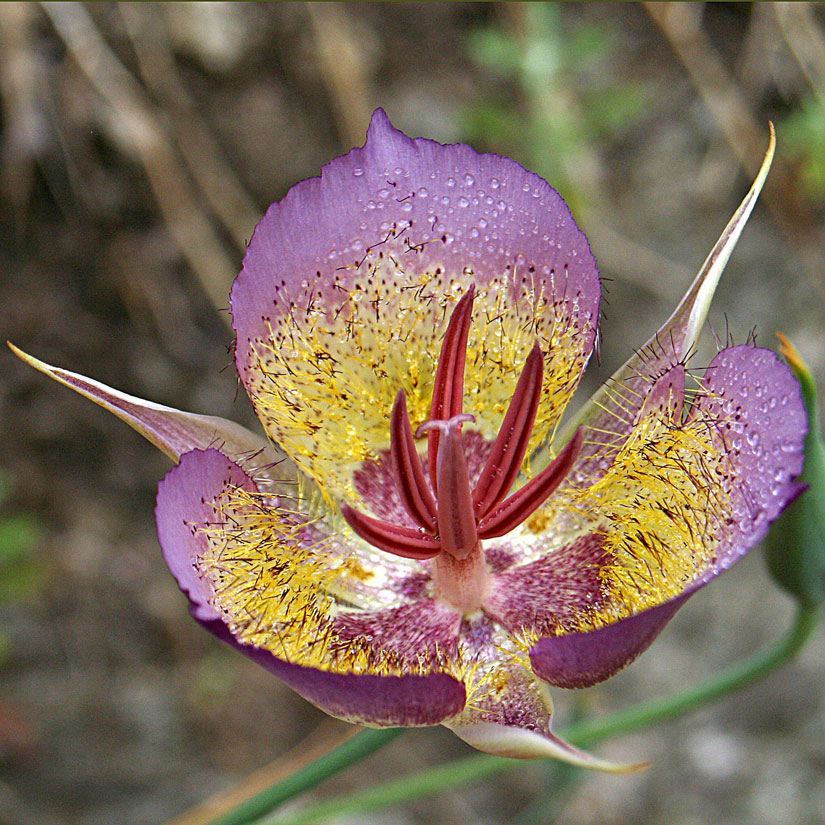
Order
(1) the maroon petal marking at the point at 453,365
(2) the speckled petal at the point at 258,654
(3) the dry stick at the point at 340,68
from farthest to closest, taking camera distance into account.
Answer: (3) the dry stick at the point at 340,68 → (1) the maroon petal marking at the point at 453,365 → (2) the speckled petal at the point at 258,654

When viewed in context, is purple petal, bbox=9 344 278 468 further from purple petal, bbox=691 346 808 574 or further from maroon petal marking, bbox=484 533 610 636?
purple petal, bbox=691 346 808 574

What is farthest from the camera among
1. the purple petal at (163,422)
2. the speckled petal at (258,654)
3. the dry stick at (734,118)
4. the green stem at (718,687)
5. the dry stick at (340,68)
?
the dry stick at (734,118)

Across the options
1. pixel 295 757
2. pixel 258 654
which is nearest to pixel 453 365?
pixel 258 654

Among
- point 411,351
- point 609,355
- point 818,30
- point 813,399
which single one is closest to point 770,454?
point 813,399

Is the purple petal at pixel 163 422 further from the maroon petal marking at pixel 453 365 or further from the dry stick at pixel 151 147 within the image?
the dry stick at pixel 151 147

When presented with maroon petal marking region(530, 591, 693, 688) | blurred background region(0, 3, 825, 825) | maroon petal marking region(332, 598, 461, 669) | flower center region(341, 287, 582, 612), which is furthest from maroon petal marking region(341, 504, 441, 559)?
blurred background region(0, 3, 825, 825)

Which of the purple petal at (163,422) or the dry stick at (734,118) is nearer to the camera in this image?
the purple petal at (163,422)

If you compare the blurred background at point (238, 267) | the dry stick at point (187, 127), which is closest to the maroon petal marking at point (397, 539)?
the blurred background at point (238, 267)

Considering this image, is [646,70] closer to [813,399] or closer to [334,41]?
[334,41]
